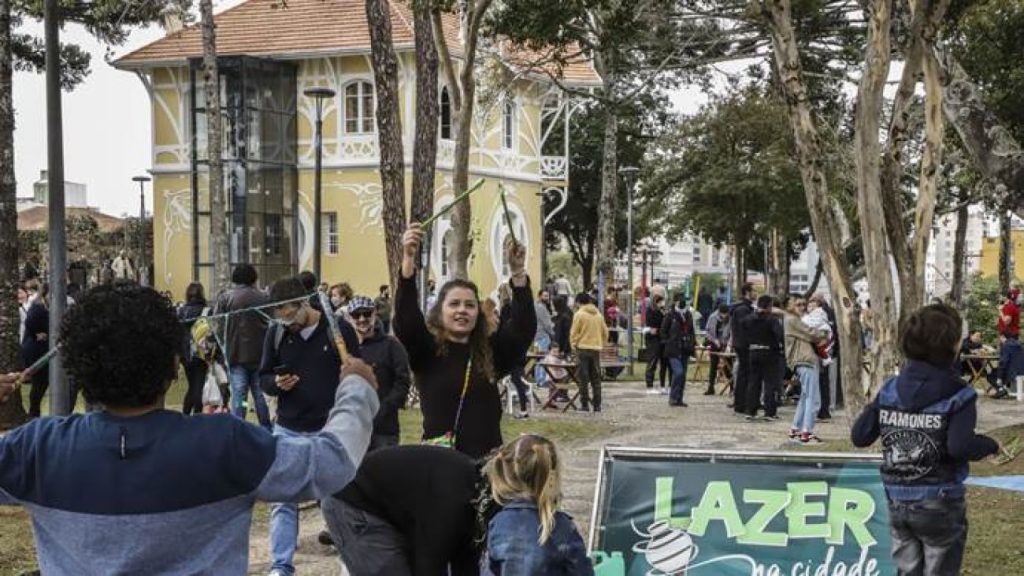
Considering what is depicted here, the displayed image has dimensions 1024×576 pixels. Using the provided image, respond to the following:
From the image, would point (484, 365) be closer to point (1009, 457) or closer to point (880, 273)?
point (880, 273)

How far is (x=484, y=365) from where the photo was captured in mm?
5543

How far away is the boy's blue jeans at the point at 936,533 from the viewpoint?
17.1ft

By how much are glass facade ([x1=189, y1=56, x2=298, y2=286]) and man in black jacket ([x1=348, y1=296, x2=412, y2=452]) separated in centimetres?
2442

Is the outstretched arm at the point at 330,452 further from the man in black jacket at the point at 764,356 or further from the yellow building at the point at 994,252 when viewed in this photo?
the yellow building at the point at 994,252

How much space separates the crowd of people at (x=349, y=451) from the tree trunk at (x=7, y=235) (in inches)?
292

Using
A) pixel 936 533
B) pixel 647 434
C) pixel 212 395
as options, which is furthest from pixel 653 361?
pixel 936 533

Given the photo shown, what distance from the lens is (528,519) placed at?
417 cm

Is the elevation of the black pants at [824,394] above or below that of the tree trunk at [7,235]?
below

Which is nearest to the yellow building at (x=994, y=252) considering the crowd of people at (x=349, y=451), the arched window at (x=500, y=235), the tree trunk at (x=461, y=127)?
the arched window at (x=500, y=235)

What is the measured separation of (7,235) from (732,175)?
2704cm

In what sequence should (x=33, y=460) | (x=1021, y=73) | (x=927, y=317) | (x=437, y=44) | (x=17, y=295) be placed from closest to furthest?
1. (x=33, y=460)
2. (x=927, y=317)
3. (x=17, y=295)
4. (x=437, y=44)
5. (x=1021, y=73)

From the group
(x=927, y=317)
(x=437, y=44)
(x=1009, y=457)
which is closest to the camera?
(x=927, y=317)

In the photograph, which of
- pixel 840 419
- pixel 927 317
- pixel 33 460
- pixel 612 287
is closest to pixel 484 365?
pixel 927 317

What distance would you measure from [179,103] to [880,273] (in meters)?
27.8
